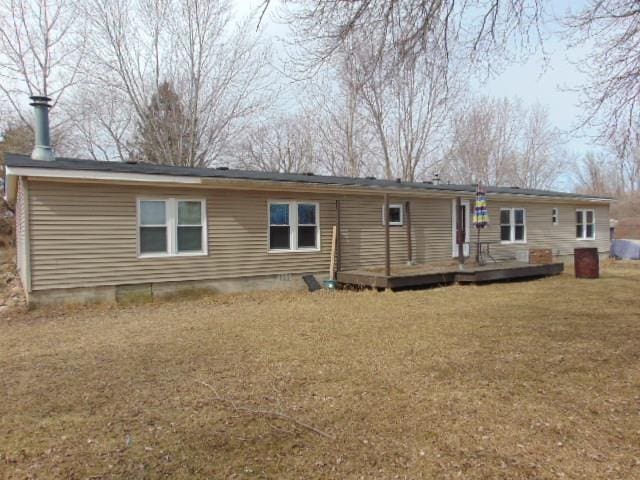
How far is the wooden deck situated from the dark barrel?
862 millimetres

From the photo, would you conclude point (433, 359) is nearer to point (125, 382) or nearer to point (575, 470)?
point (575, 470)

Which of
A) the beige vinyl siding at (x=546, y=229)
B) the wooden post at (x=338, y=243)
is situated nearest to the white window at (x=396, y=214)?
the wooden post at (x=338, y=243)

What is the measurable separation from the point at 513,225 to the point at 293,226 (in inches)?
334

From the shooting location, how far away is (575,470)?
2771 mm

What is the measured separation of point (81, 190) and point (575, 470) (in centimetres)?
888

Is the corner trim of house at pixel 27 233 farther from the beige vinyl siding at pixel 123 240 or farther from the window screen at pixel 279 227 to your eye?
the window screen at pixel 279 227

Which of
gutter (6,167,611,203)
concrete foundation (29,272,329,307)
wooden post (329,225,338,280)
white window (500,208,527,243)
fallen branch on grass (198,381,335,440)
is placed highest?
gutter (6,167,611,203)

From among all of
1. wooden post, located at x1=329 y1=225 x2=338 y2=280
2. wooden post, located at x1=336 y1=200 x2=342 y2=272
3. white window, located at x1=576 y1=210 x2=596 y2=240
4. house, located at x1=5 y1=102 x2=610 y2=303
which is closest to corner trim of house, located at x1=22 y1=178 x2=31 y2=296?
house, located at x1=5 y1=102 x2=610 y2=303

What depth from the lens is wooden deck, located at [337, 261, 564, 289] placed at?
411 inches

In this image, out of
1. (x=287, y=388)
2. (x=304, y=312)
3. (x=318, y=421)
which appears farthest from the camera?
(x=304, y=312)

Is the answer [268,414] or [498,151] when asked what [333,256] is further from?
[498,151]

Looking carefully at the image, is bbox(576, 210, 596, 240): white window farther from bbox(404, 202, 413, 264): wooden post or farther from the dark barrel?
bbox(404, 202, 413, 264): wooden post

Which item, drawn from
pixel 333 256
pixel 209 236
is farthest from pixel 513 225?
pixel 209 236

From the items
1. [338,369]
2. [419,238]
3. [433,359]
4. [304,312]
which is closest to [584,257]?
[419,238]
